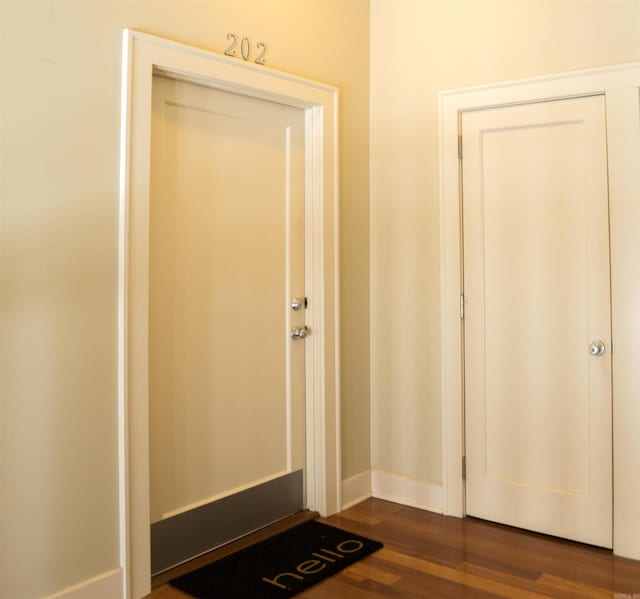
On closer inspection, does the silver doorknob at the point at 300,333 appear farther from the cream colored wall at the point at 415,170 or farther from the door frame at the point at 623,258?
the door frame at the point at 623,258

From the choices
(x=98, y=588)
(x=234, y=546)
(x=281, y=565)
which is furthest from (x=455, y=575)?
(x=98, y=588)

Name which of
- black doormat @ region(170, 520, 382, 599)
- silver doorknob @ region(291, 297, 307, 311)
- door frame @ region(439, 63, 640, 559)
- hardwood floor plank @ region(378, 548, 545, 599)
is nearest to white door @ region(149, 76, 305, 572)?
silver doorknob @ region(291, 297, 307, 311)

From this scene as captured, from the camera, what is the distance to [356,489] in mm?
3467

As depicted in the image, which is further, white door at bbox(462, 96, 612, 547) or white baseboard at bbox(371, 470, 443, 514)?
white baseboard at bbox(371, 470, 443, 514)

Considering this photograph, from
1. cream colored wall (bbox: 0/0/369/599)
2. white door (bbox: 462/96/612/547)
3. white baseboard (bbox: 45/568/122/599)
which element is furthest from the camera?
white door (bbox: 462/96/612/547)

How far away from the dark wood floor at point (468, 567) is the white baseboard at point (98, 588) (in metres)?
0.16

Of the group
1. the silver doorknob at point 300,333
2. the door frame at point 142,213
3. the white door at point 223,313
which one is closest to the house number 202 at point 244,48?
the door frame at point 142,213

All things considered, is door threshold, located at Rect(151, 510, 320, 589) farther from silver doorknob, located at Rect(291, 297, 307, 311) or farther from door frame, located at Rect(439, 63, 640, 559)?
door frame, located at Rect(439, 63, 640, 559)

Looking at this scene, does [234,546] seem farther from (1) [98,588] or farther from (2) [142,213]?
(2) [142,213]

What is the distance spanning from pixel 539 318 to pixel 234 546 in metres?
1.75

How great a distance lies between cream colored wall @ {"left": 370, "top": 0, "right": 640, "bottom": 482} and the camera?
122 inches

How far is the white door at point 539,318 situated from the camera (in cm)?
288

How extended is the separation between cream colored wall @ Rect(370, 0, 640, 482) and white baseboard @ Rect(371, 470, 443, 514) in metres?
0.04

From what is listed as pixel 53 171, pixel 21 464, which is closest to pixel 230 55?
pixel 53 171
